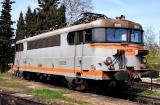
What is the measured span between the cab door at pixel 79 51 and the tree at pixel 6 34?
3164 cm

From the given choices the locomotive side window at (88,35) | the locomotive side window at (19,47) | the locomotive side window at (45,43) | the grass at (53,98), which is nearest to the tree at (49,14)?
the locomotive side window at (19,47)

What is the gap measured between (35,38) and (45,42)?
235 centimetres

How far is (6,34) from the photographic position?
50.6 m

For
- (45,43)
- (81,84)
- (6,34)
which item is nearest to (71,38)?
(81,84)

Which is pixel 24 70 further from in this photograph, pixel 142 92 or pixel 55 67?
pixel 142 92

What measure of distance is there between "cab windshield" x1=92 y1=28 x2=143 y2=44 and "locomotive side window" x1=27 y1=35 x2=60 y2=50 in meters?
4.26

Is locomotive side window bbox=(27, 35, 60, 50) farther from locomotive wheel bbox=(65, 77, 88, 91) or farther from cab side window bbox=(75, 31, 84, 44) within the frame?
cab side window bbox=(75, 31, 84, 44)

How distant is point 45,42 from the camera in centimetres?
2331

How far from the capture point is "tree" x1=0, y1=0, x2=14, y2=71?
49.8 metres

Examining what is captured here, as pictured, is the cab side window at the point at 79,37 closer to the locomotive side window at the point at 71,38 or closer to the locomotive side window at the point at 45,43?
the locomotive side window at the point at 71,38

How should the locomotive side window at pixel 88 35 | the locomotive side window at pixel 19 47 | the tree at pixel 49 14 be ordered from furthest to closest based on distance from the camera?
the tree at pixel 49 14 → the locomotive side window at pixel 19 47 → the locomotive side window at pixel 88 35

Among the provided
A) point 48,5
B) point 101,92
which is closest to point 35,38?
point 101,92

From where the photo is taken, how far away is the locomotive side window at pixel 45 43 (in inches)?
843

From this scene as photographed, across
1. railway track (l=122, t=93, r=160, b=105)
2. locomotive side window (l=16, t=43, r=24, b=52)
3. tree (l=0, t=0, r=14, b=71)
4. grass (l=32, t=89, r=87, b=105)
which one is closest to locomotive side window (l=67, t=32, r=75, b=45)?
grass (l=32, t=89, r=87, b=105)
